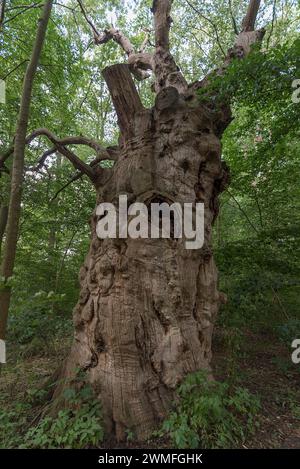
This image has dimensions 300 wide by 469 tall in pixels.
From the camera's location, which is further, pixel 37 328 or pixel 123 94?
pixel 37 328

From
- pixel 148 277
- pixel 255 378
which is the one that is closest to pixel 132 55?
pixel 148 277

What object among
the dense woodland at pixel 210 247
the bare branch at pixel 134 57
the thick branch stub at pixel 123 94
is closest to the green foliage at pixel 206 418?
the dense woodland at pixel 210 247

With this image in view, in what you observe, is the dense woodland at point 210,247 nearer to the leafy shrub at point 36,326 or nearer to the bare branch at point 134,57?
the leafy shrub at point 36,326

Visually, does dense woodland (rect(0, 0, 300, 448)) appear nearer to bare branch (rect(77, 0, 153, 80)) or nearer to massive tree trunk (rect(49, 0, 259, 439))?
massive tree trunk (rect(49, 0, 259, 439))

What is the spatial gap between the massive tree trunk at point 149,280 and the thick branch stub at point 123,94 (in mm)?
12

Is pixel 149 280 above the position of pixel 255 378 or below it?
above

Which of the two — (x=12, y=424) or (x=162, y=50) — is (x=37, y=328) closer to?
(x=12, y=424)

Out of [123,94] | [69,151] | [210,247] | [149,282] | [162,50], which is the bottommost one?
[149,282]

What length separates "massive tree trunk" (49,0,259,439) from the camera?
8.75 feet

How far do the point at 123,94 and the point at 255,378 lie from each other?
159 inches

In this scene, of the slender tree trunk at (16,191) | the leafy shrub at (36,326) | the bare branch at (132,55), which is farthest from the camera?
the bare branch at (132,55)

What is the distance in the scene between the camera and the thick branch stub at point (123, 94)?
11.2 ft

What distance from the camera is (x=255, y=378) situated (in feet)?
12.4

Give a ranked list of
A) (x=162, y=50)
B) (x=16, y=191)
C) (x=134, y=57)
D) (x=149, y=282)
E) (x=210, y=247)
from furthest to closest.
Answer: (x=134, y=57)
(x=162, y=50)
(x=210, y=247)
(x=16, y=191)
(x=149, y=282)
